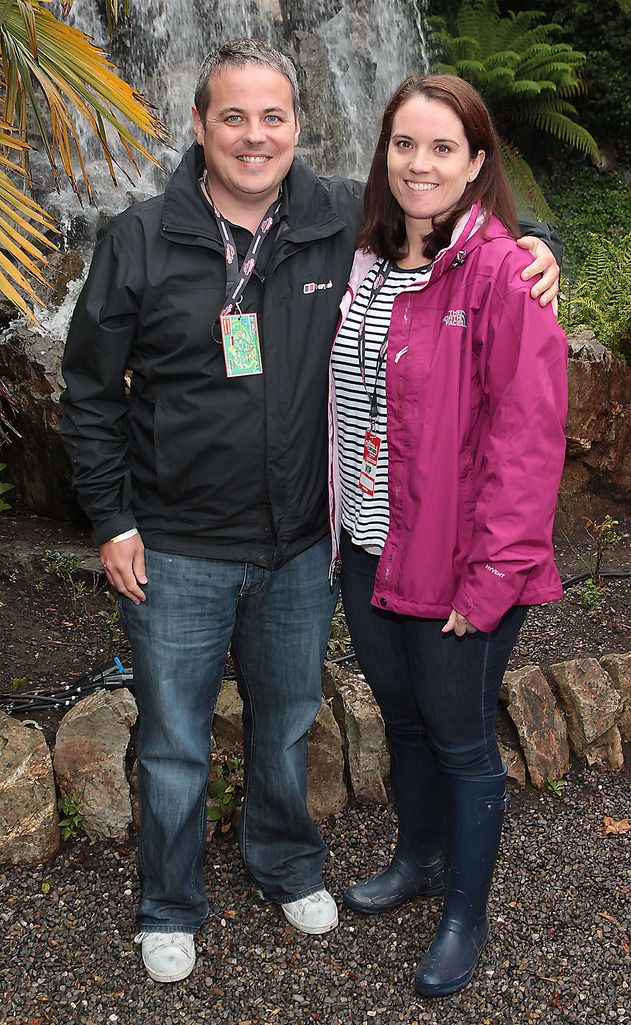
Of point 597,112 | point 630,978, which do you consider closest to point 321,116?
point 597,112

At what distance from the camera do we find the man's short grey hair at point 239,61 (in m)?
2.27

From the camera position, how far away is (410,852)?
291 cm

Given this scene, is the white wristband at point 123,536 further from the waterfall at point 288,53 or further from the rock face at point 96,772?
the waterfall at point 288,53

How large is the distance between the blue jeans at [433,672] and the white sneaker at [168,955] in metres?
0.82

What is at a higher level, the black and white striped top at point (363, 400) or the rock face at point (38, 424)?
the black and white striped top at point (363, 400)

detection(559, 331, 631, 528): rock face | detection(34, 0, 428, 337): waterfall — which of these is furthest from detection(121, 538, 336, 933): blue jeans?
detection(34, 0, 428, 337): waterfall

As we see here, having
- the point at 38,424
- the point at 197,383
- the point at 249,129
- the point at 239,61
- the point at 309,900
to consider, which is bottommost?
the point at 309,900

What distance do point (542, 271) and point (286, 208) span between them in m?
0.66

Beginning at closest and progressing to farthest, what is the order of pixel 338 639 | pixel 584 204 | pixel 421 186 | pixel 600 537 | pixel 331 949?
pixel 421 186 → pixel 331 949 → pixel 338 639 → pixel 600 537 → pixel 584 204

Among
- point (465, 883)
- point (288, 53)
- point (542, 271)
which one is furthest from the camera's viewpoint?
point (288, 53)

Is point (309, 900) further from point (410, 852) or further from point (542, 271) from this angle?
point (542, 271)

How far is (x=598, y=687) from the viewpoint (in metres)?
3.64

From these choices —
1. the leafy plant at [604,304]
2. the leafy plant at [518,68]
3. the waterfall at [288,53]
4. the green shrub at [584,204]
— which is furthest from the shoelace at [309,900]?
the green shrub at [584,204]

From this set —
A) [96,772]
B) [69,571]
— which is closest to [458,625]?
[96,772]
